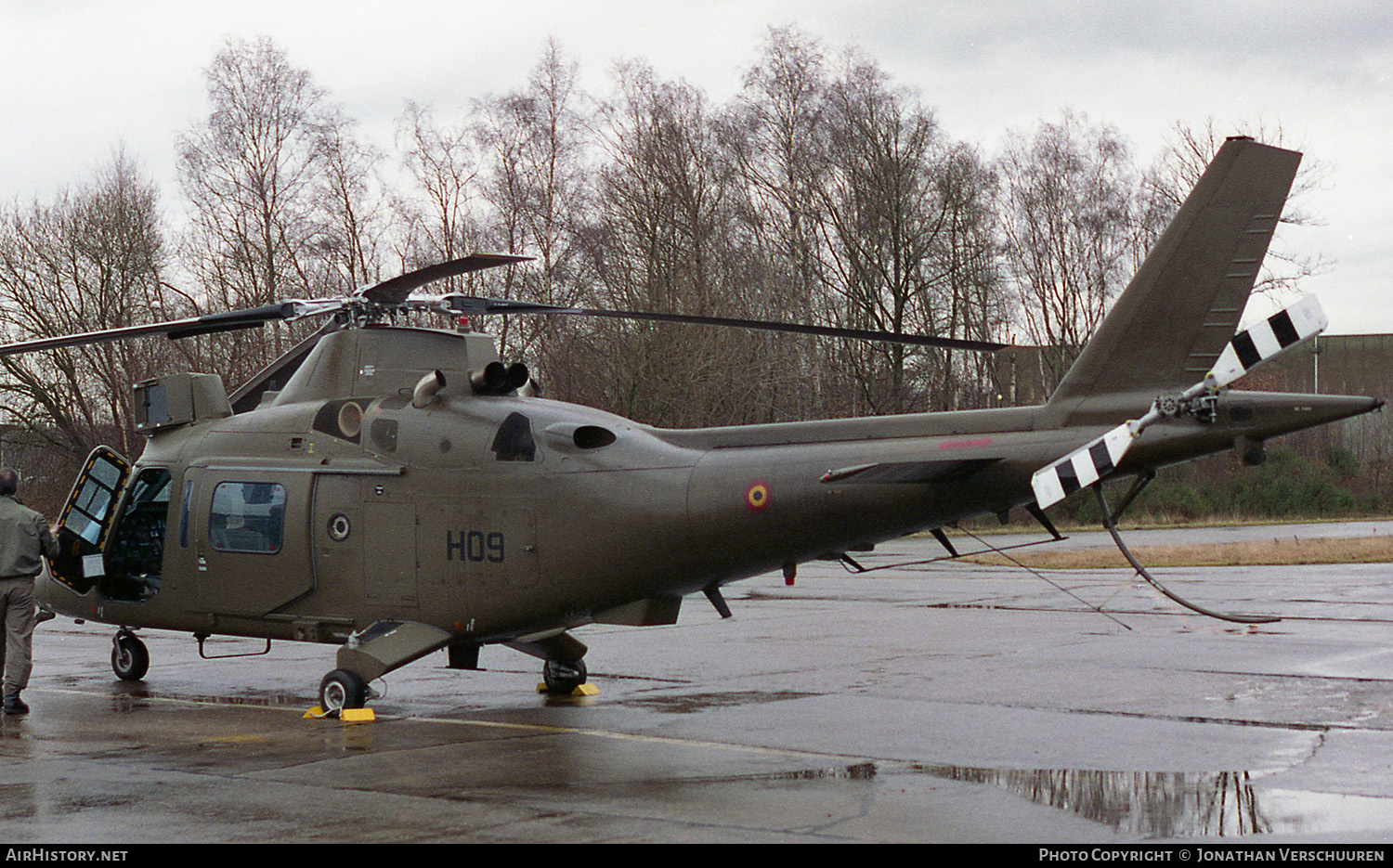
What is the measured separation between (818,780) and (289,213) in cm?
4006

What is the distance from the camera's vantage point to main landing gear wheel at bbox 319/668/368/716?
1030cm

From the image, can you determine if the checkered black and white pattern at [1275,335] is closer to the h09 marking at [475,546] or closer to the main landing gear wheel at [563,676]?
the h09 marking at [475,546]

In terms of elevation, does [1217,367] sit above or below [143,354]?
below

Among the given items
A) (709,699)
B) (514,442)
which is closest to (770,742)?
(709,699)

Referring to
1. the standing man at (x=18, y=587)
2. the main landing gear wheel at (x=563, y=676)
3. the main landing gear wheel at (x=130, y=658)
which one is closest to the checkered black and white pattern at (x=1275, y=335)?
the main landing gear wheel at (x=563, y=676)

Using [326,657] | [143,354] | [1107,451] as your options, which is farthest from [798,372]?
[1107,451]

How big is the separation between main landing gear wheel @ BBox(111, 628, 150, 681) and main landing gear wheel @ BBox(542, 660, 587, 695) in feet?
14.9

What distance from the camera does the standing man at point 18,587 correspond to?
11266mm

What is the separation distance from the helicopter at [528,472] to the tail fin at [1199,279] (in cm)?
2

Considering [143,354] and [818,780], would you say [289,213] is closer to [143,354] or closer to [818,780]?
[143,354]

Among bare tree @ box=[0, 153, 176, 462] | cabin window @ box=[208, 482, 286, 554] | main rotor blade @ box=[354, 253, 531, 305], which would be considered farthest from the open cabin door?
bare tree @ box=[0, 153, 176, 462]

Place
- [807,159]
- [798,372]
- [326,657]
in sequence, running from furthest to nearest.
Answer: [807,159], [798,372], [326,657]

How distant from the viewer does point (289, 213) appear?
4388 cm

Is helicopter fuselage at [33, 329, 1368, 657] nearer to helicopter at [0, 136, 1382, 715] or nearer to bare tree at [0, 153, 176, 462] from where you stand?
helicopter at [0, 136, 1382, 715]
